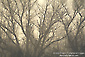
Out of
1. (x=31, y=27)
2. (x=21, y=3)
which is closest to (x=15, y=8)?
(x=21, y=3)

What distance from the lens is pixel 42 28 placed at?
2.18m

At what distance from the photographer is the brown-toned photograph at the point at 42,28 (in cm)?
215

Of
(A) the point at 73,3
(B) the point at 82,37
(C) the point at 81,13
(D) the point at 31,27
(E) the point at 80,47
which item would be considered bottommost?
(E) the point at 80,47

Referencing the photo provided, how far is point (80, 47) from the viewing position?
216 centimetres

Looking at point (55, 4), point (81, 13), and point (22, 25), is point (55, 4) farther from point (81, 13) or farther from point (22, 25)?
point (22, 25)

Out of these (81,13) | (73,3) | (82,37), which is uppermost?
(73,3)

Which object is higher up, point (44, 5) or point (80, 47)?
point (44, 5)

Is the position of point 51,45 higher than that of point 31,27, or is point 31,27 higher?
point 31,27

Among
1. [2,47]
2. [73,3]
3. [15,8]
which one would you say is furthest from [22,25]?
[73,3]

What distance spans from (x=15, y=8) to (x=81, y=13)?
1391mm

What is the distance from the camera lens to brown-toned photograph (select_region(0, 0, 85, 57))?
2148 mm

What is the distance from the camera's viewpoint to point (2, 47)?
7.02ft

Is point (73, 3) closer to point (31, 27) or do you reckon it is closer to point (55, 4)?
point (55, 4)

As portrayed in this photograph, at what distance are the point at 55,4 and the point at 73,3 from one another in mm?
378
